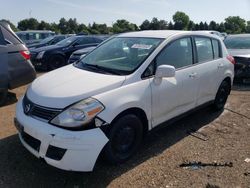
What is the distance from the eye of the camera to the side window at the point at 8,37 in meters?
6.08

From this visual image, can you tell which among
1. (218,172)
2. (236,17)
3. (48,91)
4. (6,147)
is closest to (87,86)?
(48,91)

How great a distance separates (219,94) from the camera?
5758 mm

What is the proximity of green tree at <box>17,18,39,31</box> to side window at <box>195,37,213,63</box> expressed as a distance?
7612 cm

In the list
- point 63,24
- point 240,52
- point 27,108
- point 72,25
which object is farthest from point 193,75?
point 63,24

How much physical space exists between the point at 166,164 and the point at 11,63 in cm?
397

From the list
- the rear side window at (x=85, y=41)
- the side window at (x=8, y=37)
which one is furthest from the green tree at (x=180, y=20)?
the side window at (x=8, y=37)

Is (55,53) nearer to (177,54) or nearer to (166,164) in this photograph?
(177,54)

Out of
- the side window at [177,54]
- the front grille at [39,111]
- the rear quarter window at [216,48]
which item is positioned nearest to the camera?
the front grille at [39,111]

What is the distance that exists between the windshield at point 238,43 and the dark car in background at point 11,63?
23.1 feet

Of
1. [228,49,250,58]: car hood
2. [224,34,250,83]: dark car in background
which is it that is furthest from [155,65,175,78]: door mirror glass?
[228,49,250,58]: car hood

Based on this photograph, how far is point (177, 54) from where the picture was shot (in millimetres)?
4492

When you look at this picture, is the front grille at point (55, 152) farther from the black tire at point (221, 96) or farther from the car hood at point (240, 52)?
the car hood at point (240, 52)

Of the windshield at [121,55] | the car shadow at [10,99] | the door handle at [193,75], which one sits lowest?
the car shadow at [10,99]

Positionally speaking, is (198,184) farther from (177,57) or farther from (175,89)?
(177,57)
